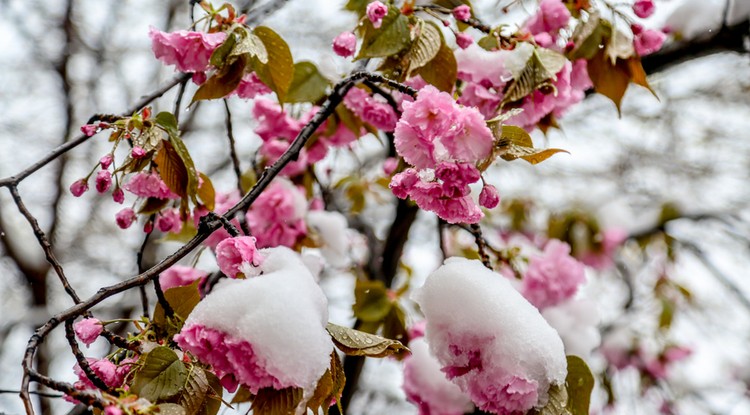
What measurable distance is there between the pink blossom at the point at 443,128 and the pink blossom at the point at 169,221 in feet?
1.56

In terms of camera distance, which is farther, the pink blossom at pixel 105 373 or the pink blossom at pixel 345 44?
the pink blossom at pixel 345 44

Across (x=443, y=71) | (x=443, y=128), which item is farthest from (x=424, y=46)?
(x=443, y=128)

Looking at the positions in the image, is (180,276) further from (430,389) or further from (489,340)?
(489,340)

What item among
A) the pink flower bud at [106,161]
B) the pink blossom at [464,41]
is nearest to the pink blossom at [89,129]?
the pink flower bud at [106,161]

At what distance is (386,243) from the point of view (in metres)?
1.54

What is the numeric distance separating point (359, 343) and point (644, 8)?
76 cm

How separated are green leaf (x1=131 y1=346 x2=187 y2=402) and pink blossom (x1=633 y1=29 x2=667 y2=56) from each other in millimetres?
832

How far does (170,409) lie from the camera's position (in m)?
0.54

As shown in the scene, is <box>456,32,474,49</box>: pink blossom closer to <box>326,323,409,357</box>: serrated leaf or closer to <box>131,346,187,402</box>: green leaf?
<box>326,323,409,357</box>: serrated leaf

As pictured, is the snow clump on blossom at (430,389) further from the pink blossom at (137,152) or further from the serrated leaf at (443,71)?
the pink blossom at (137,152)

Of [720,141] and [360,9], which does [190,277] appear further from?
[720,141]

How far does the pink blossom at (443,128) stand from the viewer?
57 cm

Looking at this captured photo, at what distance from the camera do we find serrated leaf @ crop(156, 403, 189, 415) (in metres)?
0.53

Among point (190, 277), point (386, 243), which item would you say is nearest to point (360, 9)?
point (190, 277)
